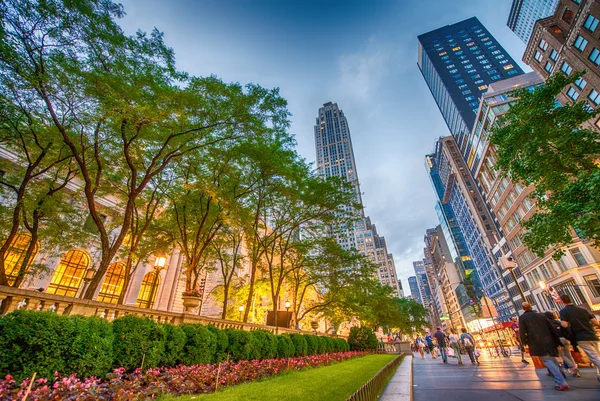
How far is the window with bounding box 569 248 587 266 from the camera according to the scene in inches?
1417

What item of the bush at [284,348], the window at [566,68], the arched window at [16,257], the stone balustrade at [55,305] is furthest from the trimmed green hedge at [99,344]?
the window at [566,68]

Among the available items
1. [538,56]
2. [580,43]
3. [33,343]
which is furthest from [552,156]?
[538,56]

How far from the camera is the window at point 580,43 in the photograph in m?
30.3

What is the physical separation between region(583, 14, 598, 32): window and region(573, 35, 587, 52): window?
1166 millimetres

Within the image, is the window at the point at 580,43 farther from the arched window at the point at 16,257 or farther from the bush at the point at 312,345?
the arched window at the point at 16,257

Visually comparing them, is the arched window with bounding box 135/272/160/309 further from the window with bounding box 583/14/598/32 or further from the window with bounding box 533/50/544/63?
the window with bounding box 533/50/544/63

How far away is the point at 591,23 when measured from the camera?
2902 centimetres

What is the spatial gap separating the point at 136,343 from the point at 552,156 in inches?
708

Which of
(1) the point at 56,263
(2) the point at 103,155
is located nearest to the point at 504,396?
(2) the point at 103,155

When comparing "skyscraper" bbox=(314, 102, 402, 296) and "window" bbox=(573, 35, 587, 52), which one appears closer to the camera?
"window" bbox=(573, 35, 587, 52)

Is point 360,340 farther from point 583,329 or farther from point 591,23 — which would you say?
point 591,23

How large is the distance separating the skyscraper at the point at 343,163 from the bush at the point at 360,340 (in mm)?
81378

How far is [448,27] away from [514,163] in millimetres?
168768

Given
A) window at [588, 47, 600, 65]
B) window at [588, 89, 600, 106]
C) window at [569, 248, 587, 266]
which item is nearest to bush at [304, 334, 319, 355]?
window at [588, 89, 600, 106]
